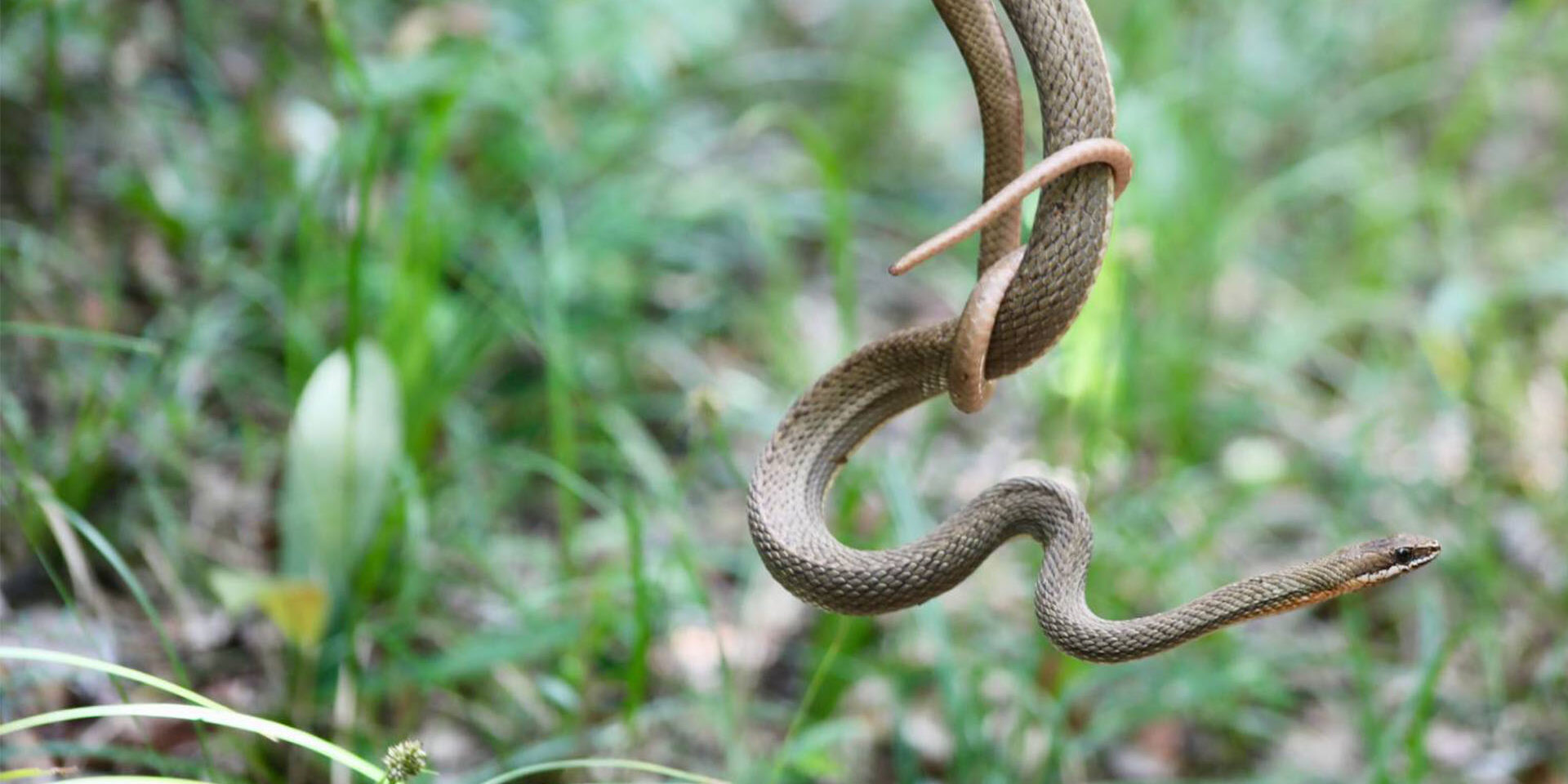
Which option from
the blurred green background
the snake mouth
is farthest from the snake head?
the blurred green background

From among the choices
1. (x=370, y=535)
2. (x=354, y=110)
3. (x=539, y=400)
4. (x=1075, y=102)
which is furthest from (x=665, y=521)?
(x=1075, y=102)

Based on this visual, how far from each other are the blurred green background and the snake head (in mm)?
1055

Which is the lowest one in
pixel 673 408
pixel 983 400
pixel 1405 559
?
pixel 1405 559

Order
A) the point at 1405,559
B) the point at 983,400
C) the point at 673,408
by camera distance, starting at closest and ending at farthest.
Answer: the point at 983,400 → the point at 1405,559 → the point at 673,408

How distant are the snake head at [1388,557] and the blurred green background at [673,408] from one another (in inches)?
41.5

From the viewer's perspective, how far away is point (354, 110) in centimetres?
503

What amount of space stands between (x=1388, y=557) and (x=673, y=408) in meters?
2.96

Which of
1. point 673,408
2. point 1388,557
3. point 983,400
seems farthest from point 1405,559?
point 673,408

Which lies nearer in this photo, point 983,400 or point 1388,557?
point 983,400

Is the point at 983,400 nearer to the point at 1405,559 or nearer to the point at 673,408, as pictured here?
the point at 1405,559

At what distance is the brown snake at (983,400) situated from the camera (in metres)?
2.06

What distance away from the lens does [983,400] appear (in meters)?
2.13

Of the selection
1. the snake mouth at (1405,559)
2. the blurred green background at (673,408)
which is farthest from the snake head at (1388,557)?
the blurred green background at (673,408)

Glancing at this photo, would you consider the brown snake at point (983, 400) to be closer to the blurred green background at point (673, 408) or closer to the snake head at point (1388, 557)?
the snake head at point (1388, 557)
